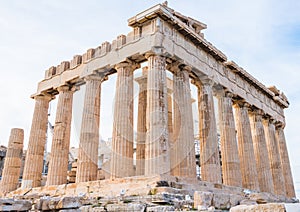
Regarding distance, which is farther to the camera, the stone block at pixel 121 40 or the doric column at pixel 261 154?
the doric column at pixel 261 154

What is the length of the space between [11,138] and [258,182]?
67.4ft

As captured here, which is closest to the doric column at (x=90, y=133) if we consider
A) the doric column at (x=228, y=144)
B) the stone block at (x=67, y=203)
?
the doric column at (x=228, y=144)

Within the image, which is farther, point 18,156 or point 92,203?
point 18,156

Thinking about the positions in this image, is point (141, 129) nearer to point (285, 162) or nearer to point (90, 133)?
point (90, 133)

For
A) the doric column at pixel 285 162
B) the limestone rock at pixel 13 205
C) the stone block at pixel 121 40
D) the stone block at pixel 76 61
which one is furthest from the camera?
the doric column at pixel 285 162

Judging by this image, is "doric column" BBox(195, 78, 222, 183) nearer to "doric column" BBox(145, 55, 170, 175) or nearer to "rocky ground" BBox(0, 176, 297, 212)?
"rocky ground" BBox(0, 176, 297, 212)

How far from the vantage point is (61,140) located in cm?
2231

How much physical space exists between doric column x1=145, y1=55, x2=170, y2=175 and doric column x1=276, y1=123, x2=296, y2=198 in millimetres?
19376

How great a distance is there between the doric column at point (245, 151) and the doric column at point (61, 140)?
44.9 ft

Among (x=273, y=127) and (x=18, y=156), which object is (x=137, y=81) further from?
(x=273, y=127)

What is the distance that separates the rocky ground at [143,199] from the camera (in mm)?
7927

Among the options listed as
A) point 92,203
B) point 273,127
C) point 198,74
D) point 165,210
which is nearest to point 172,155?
point 198,74

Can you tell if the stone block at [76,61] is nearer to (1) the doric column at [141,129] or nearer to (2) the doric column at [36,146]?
(2) the doric column at [36,146]

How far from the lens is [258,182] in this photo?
24.7 meters
